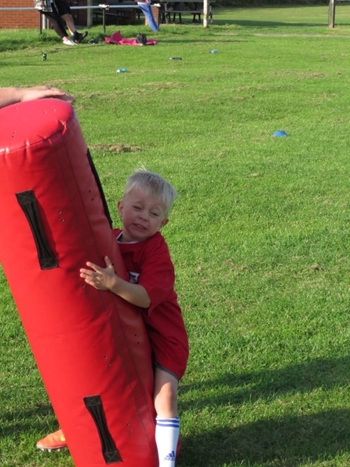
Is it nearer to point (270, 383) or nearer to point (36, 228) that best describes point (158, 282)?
point (36, 228)

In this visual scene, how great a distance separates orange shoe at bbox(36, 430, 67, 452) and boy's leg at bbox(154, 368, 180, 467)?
23.3 inches

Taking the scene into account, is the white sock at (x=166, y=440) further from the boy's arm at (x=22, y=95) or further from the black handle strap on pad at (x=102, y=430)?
the boy's arm at (x=22, y=95)

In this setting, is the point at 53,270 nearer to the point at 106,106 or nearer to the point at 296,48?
the point at 106,106

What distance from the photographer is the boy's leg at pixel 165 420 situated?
3.08 m

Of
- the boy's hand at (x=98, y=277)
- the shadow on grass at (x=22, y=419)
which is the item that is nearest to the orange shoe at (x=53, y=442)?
the shadow on grass at (x=22, y=419)

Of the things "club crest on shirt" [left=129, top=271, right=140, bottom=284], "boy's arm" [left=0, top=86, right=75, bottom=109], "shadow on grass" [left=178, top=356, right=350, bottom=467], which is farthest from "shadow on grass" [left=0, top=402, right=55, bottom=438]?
"boy's arm" [left=0, top=86, right=75, bottom=109]

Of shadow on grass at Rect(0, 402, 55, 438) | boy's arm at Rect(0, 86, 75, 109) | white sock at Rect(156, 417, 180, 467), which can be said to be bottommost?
shadow on grass at Rect(0, 402, 55, 438)

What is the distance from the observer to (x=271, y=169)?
26.4ft

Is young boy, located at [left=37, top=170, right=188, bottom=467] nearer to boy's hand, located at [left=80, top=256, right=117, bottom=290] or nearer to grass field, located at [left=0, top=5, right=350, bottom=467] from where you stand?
boy's hand, located at [left=80, top=256, right=117, bottom=290]

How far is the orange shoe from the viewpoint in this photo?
349 centimetres

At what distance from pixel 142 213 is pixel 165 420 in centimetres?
82

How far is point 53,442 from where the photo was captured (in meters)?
3.51

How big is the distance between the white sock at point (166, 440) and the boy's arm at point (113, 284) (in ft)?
1.58

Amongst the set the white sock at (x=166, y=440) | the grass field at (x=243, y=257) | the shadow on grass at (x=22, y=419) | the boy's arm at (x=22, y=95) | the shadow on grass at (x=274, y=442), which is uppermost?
the boy's arm at (x=22, y=95)
